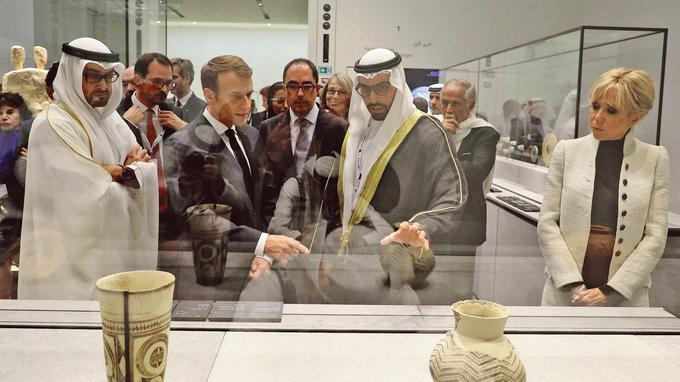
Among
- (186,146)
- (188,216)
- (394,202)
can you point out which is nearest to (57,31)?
(186,146)

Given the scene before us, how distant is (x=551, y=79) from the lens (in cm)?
218

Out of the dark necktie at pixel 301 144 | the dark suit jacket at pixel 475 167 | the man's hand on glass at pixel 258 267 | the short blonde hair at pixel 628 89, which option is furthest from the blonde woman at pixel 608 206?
the man's hand on glass at pixel 258 267

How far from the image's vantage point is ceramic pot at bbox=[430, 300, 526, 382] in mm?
1004

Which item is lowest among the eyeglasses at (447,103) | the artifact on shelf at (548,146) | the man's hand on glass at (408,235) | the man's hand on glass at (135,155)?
the man's hand on glass at (408,235)

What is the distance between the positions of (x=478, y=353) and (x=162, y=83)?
5.06 ft

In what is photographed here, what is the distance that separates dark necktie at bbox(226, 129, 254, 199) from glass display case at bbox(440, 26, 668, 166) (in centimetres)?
77

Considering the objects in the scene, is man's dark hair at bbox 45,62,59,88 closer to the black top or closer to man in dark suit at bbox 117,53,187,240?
man in dark suit at bbox 117,53,187,240

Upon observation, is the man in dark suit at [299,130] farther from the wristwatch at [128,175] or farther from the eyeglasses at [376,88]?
the wristwatch at [128,175]

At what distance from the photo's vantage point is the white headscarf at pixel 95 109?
6.41 ft

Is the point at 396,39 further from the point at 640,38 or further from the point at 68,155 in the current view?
the point at 68,155

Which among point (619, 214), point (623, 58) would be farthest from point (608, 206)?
point (623, 58)

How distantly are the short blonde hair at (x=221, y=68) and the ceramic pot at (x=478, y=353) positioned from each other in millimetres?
1332

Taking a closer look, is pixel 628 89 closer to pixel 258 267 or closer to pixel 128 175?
pixel 258 267

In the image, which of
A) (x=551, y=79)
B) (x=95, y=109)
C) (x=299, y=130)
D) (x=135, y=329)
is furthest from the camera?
(x=551, y=79)
